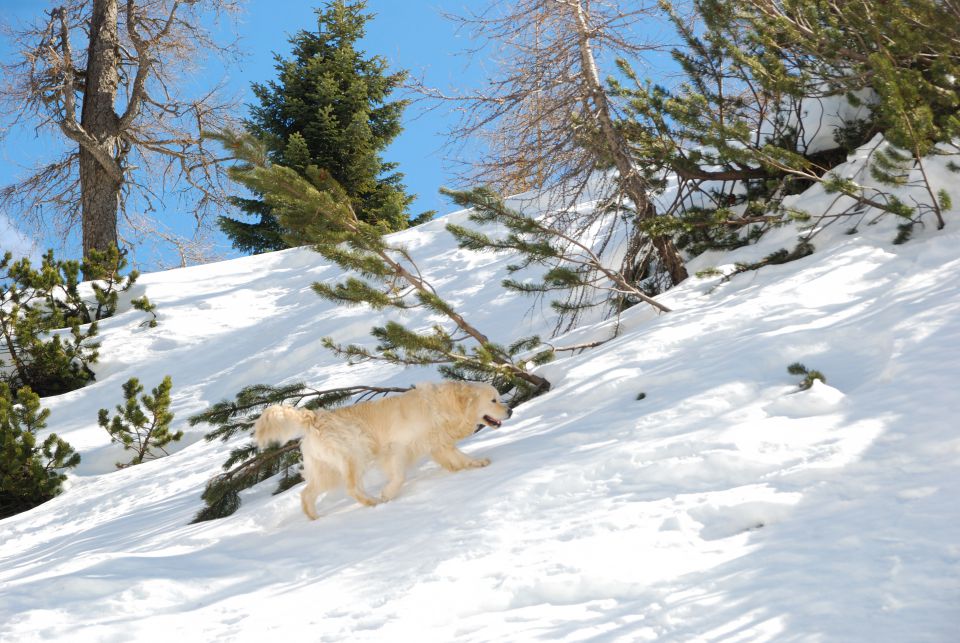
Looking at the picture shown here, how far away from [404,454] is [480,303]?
7300 millimetres

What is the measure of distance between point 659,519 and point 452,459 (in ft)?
7.14

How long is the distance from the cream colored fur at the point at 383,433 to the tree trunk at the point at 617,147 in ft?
13.8

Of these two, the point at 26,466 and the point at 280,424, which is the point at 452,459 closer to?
the point at 280,424

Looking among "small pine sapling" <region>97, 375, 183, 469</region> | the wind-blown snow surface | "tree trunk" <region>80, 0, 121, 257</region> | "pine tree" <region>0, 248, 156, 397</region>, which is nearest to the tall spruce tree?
"tree trunk" <region>80, 0, 121, 257</region>

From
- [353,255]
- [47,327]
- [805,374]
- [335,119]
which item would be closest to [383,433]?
[353,255]

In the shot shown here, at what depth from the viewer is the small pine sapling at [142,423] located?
37.1ft

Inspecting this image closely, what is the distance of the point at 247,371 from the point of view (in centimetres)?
1299

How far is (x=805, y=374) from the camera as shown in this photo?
18.8ft

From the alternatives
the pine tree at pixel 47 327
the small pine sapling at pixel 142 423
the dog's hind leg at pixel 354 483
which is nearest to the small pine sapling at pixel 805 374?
the dog's hind leg at pixel 354 483

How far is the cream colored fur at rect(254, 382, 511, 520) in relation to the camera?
602 centimetres

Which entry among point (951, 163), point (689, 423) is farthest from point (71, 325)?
point (951, 163)

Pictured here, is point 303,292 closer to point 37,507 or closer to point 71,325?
point 71,325

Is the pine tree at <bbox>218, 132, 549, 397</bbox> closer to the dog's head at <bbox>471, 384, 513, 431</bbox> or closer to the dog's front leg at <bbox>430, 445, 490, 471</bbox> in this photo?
the dog's head at <bbox>471, 384, 513, 431</bbox>

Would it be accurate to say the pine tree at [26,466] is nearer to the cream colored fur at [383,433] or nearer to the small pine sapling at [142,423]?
the small pine sapling at [142,423]
